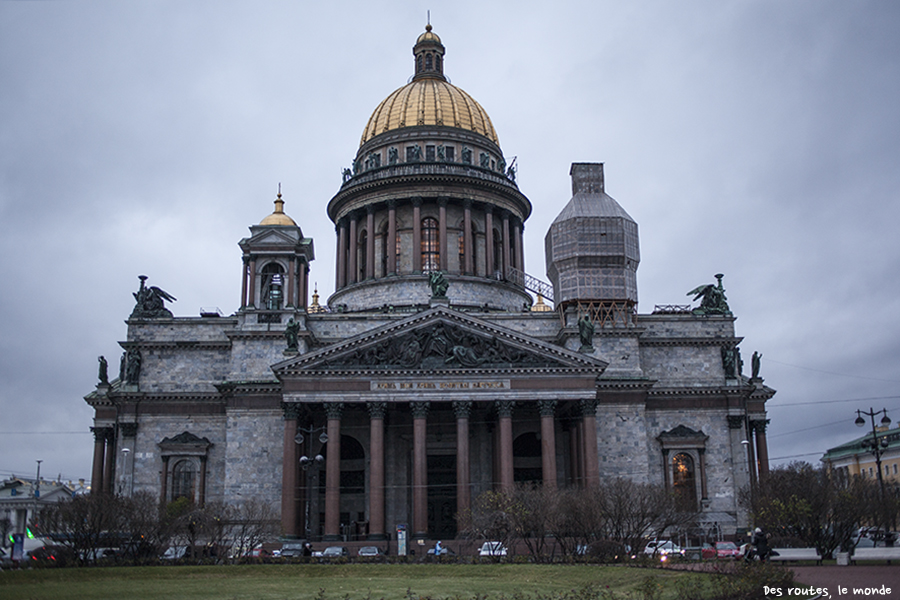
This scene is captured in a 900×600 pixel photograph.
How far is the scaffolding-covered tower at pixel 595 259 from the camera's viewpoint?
60.7 metres

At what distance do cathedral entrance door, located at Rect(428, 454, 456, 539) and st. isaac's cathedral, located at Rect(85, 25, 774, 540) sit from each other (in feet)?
0.42

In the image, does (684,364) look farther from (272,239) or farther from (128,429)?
(128,429)

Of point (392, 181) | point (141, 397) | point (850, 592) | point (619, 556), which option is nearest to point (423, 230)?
point (392, 181)

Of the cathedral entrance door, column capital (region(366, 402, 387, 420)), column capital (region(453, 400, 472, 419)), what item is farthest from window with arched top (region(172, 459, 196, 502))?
column capital (region(453, 400, 472, 419))

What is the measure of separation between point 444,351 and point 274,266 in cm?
1629

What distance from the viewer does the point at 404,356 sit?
52094 mm

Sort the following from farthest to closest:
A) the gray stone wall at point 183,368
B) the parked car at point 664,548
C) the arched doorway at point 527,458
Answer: the gray stone wall at point 183,368, the arched doorway at point 527,458, the parked car at point 664,548

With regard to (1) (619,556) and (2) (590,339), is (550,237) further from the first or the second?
(1) (619,556)

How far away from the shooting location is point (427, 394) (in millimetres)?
51562

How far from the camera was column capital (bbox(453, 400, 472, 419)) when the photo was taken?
169ft

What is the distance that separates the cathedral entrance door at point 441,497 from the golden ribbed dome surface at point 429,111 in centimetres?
2921

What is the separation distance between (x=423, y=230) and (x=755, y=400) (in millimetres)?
27311

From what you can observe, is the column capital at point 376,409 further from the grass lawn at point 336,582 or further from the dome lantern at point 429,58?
the dome lantern at point 429,58

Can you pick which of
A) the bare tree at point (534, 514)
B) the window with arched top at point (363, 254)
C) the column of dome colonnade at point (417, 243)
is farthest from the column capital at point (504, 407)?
the window with arched top at point (363, 254)
